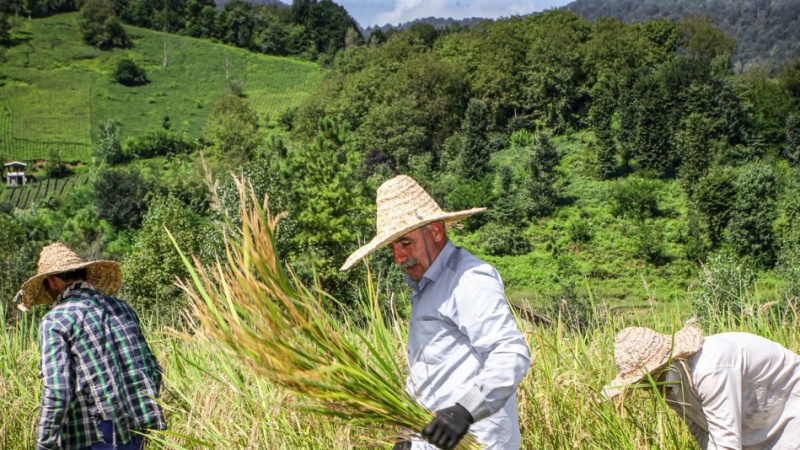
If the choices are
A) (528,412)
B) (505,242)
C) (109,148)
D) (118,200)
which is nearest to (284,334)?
(528,412)

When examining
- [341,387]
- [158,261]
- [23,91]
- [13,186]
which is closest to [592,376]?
[341,387]

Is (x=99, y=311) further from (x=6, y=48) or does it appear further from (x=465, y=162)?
(x=6, y=48)

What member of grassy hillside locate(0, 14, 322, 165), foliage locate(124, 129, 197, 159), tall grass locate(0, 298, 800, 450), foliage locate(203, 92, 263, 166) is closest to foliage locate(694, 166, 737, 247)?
foliage locate(203, 92, 263, 166)

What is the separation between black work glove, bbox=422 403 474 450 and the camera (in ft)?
7.59

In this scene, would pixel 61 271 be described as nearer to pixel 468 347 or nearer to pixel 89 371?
pixel 89 371

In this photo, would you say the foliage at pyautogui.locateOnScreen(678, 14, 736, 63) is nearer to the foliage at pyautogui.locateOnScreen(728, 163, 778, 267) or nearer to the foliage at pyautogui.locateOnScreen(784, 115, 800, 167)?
the foliage at pyautogui.locateOnScreen(784, 115, 800, 167)

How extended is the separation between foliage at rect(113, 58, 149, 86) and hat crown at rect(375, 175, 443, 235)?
341ft

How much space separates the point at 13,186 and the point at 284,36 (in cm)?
5530

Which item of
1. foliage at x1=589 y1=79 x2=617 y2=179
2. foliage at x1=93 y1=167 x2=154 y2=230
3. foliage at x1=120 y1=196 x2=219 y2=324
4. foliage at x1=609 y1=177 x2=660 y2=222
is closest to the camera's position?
foliage at x1=120 y1=196 x2=219 y2=324

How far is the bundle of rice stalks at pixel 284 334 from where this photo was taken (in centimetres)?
227

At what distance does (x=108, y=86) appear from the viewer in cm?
9794

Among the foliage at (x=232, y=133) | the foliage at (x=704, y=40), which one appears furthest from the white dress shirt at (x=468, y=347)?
the foliage at (x=704, y=40)

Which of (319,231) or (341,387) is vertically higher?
(341,387)

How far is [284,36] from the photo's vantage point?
121750 millimetres
